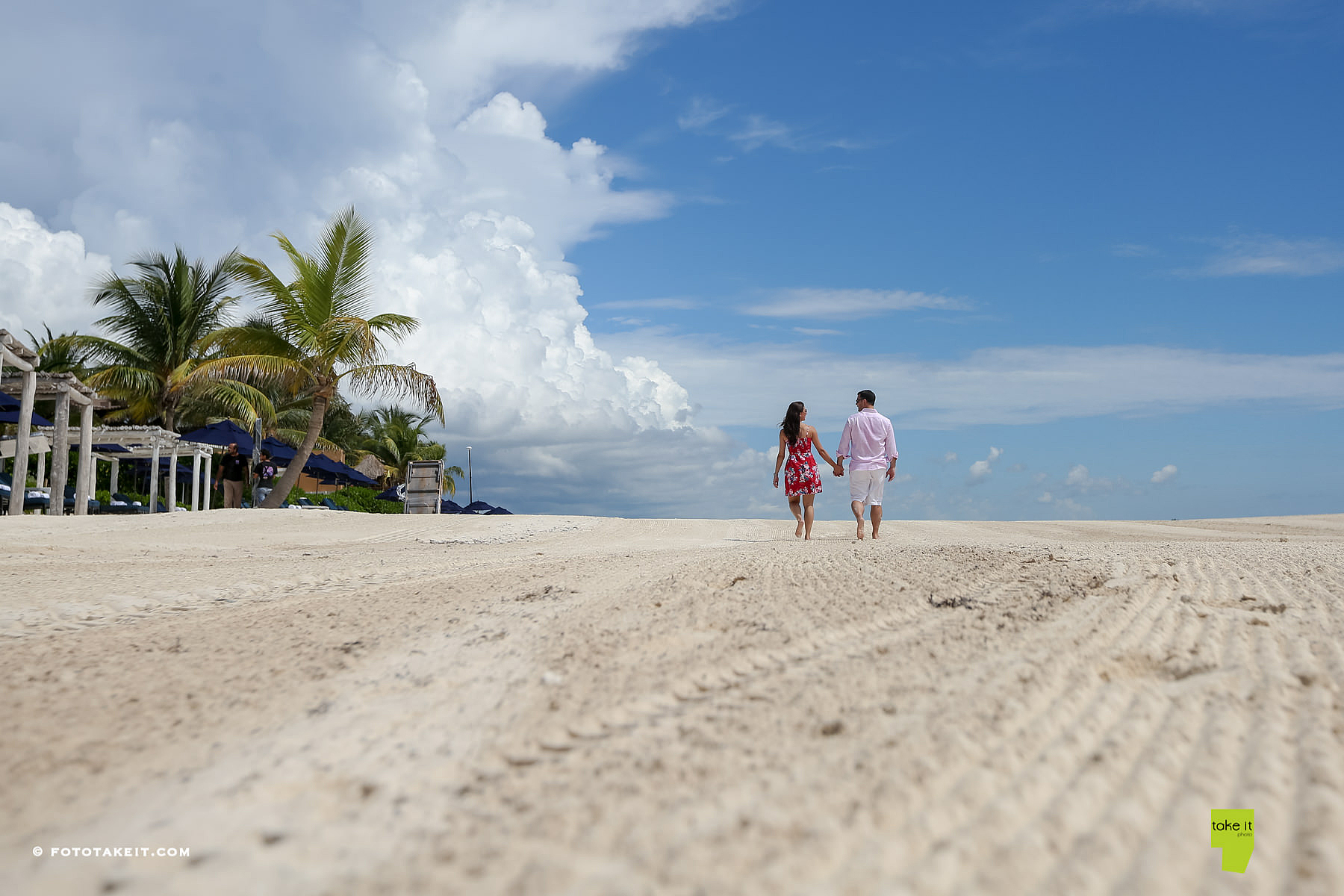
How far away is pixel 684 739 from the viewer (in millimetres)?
1664

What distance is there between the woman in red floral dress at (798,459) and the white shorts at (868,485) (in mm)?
379

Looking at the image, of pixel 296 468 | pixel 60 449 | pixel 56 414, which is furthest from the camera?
pixel 296 468

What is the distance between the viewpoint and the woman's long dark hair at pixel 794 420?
9.25 meters

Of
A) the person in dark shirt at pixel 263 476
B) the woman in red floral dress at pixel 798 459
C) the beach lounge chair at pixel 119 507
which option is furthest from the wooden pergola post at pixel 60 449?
the woman in red floral dress at pixel 798 459

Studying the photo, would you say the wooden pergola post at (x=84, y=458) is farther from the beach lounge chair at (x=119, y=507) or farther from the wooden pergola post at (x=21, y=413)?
the beach lounge chair at (x=119, y=507)

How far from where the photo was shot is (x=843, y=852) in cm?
125

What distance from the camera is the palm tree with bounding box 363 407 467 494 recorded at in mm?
39094

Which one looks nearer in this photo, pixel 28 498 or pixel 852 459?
pixel 852 459

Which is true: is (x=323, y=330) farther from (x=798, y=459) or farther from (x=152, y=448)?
(x=798, y=459)

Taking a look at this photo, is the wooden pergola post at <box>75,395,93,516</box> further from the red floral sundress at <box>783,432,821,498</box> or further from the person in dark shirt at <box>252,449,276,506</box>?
the red floral sundress at <box>783,432,821,498</box>

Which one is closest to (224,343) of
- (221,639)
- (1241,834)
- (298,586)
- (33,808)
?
(298,586)

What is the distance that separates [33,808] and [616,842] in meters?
1.11

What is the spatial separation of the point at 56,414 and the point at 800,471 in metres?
12.7

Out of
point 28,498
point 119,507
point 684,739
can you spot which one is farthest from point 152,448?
point 684,739
